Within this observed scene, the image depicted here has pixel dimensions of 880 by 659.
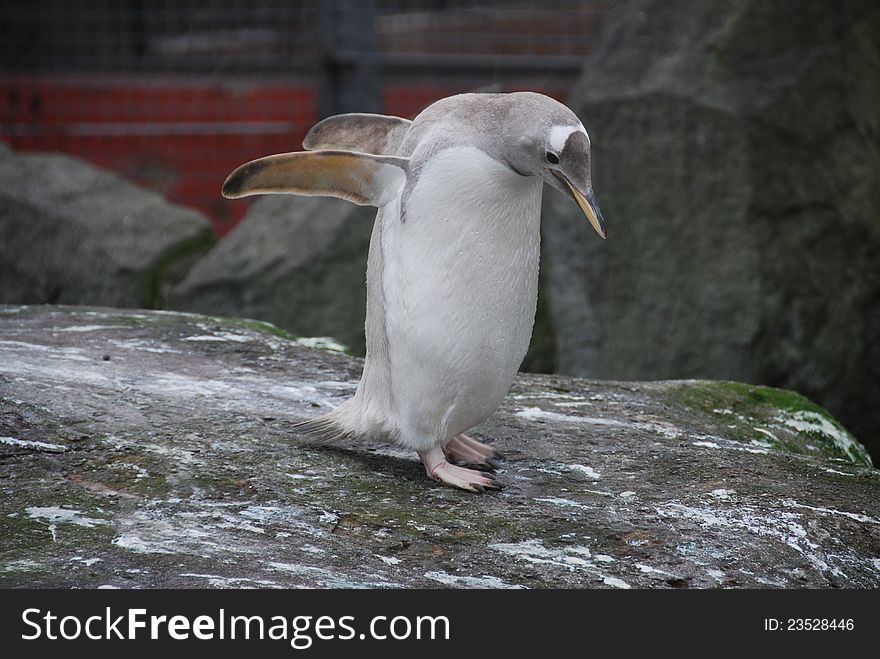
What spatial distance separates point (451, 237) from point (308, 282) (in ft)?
9.60

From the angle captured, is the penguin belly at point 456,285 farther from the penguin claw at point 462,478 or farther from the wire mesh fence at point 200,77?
the wire mesh fence at point 200,77

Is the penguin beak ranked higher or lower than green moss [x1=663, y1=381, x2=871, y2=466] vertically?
higher

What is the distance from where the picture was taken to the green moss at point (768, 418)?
3527mm

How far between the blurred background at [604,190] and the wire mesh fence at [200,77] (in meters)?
0.02

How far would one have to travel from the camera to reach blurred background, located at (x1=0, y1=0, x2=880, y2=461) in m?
5.09

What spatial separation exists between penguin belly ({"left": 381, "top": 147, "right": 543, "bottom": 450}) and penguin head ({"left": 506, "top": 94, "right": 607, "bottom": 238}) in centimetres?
7

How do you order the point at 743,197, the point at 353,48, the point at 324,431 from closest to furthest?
the point at 324,431
the point at 743,197
the point at 353,48

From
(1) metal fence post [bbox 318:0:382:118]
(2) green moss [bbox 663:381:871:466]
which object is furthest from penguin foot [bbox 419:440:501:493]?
(1) metal fence post [bbox 318:0:382:118]

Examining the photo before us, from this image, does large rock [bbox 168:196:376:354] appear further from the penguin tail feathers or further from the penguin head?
the penguin head

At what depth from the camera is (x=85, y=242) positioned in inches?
235

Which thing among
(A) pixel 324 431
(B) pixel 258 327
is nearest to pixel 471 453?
(A) pixel 324 431

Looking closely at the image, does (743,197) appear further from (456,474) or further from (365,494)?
(365,494)

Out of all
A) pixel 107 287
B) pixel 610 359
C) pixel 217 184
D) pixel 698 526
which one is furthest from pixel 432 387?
pixel 217 184

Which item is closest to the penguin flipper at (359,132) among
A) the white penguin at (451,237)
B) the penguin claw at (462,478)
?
the white penguin at (451,237)
